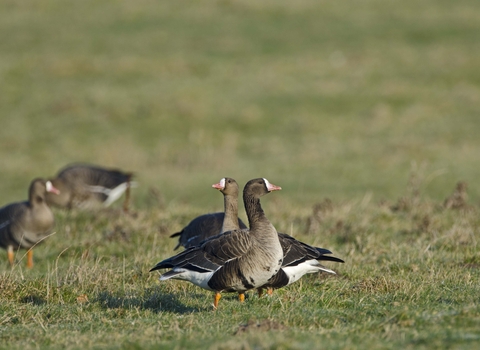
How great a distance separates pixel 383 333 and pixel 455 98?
24.3 metres

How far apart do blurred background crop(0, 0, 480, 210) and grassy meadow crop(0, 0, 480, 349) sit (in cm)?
10

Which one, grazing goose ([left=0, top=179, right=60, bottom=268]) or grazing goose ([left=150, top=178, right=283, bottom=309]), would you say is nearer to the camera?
grazing goose ([left=150, top=178, right=283, bottom=309])

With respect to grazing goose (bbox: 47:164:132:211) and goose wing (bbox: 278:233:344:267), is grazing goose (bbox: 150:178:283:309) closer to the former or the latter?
goose wing (bbox: 278:233:344:267)

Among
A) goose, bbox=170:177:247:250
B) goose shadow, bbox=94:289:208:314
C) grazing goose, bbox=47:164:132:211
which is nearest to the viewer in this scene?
goose shadow, bbox=94:289:208:314

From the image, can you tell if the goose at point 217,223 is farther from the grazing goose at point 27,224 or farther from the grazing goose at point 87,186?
the grazing goose at point 87,186

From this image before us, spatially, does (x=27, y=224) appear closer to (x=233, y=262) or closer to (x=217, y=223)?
(x=217, y=223)

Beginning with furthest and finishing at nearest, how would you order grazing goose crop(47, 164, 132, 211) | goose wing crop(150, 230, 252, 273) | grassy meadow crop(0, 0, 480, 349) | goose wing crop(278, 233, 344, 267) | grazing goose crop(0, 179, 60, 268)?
grazing goose crop(47, 164, 132, 211), grazing goose crop(0, 179, 60, 268), goose wing crop(278, 233, 344, 267), goose wing crop(150, 230, 252, 273), grassy meadow crop(0, 0, 480, 349)

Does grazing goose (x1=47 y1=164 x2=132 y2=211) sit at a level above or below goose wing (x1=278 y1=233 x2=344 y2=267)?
below

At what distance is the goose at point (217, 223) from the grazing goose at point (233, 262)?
5.58 feet

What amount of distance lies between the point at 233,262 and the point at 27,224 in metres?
A: 6.90

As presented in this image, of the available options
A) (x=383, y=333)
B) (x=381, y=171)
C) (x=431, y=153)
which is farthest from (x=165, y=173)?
(x=383, y=333)

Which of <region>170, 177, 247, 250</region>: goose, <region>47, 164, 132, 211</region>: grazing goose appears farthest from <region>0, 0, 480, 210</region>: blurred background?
<region>170, 177, 247, 250</region>: goose

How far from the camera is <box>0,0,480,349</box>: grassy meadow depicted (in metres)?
6.92

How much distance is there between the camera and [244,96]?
29.8 meters
